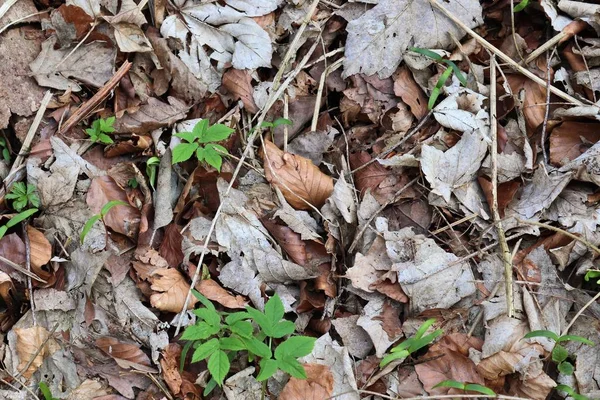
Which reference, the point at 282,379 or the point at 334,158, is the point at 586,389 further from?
the point at 334,158

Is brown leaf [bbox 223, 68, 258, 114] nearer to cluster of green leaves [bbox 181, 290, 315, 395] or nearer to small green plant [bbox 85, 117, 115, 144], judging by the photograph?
small green plant [bbox 85, 117, 115, 144]

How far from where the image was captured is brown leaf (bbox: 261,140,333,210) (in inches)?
102

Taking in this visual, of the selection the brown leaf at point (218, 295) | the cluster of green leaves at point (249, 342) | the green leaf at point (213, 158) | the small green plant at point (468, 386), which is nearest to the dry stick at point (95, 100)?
the green leaf at point (213, 158)

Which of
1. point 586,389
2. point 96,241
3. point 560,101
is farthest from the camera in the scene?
point 560,101

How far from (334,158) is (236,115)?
0.54 m

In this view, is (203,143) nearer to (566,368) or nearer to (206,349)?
(206,349)

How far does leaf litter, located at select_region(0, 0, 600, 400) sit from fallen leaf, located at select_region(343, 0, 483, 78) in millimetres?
11

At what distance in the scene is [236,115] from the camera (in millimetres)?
2750

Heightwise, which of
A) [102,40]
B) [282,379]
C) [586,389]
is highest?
[102,40]

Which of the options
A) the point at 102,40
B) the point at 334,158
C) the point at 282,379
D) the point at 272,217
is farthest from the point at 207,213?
the point at 102,40

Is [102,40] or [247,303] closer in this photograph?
[247,303]

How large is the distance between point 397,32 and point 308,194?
0.97 meters

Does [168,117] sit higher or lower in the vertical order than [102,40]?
lower

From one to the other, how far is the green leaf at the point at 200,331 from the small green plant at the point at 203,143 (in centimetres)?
68
